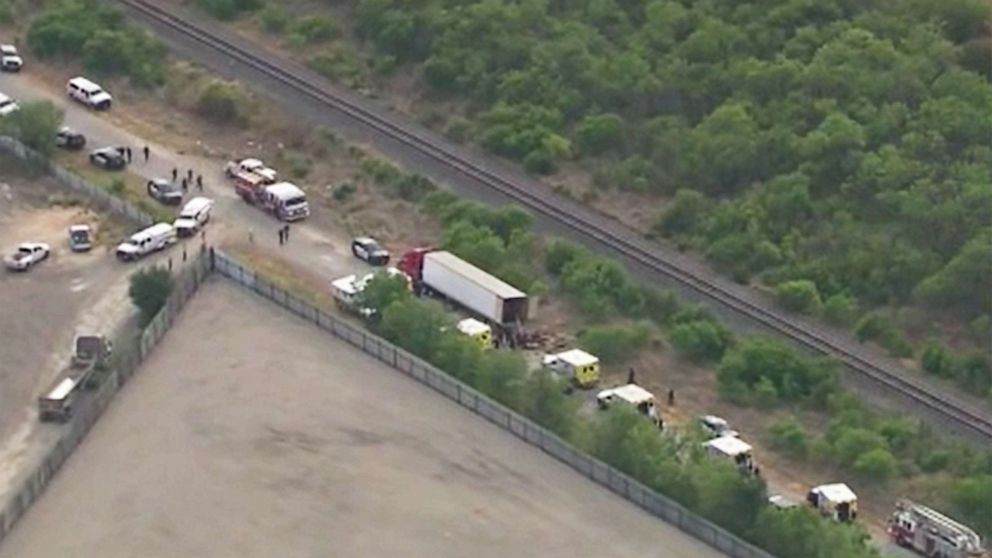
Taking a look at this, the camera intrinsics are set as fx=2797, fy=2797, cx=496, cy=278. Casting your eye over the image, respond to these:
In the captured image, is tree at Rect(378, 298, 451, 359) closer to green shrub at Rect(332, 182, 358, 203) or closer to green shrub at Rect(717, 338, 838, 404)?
green shrub at Rect(717, 338, 838, 404)

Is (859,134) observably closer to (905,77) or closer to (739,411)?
(905,77)

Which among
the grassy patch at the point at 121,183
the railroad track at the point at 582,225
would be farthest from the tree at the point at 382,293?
the grassy patch at the point at 121,183

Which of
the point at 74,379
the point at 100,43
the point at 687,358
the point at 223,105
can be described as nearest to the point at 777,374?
the point at 687,358

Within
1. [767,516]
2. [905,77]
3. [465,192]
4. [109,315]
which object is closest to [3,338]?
[109,315]

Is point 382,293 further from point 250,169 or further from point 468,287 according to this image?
point 250,169

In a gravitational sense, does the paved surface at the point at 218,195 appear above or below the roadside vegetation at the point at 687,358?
below

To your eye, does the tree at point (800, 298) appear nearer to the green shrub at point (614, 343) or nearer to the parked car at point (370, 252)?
the green shrub at point (614, 343)
